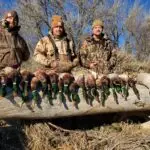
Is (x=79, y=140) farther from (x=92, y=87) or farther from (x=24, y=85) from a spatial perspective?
(x=24, y=85)

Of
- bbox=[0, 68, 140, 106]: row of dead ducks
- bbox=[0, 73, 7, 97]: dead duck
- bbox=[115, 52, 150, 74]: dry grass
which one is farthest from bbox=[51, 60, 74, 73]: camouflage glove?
bbox=[115, 52, 150, 74]: dry grass

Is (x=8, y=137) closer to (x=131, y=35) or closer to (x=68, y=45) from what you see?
(x=68, y=45)

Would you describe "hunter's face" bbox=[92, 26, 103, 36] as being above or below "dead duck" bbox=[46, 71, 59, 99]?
above

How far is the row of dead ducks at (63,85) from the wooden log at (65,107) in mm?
88

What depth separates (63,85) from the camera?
8750mm

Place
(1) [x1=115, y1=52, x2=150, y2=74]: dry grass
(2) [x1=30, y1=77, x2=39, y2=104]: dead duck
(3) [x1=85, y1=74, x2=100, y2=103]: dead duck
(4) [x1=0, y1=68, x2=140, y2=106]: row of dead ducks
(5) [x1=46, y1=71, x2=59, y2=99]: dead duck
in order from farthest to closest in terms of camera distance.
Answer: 1. (1) [x1=115, y1=52, x2=150, y2=74]: dry grass
2. (3) [x1=85, y1=74, x2=100, y2=103]: dead duck
3. (5) [x1=46, y1=71, x2=59, y2=99]: dead duck
4. (2) [x1=30, y1=77, x2=39, y2=104]: dead duck
5. (4) [x1=0, y1=68, x2=140, y2=106]: row of dead ducks

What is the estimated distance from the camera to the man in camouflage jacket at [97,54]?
31.5 ft

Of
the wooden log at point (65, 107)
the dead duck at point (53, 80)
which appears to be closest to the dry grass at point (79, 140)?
the wooden log at point (65, 107)

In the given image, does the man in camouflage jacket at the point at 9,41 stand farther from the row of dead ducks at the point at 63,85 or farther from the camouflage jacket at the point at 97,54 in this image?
the camouflage jacket at the point at 97,54

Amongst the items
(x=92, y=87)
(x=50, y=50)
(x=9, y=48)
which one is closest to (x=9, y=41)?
(x=9, y=48)

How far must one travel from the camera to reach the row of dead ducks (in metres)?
8.35

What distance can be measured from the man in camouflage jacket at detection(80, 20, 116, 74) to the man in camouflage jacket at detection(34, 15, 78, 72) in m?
0.40

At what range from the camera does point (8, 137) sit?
9242 millimetres

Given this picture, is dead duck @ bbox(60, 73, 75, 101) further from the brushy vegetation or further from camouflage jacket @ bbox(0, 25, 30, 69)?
camouflage jacket @ bbox(0, 25, 30, 69)
